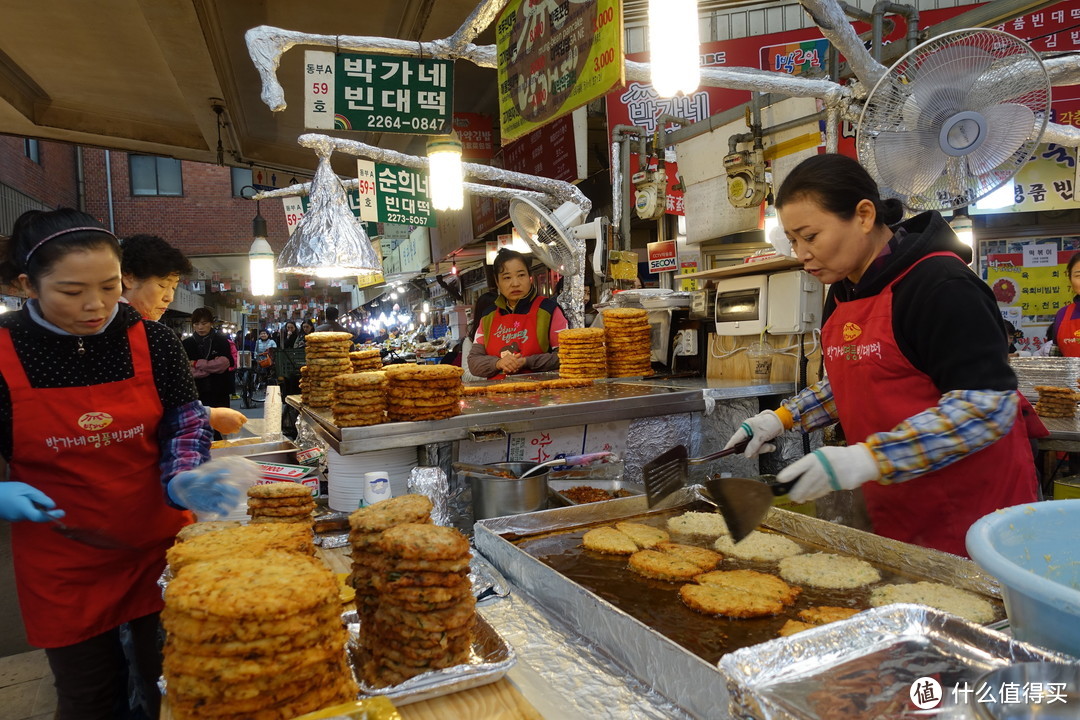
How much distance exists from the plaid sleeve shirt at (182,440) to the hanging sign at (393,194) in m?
5.24

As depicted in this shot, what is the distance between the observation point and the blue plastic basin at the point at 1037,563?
2.78ft

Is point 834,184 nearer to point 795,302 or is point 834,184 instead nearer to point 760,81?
point 795,302

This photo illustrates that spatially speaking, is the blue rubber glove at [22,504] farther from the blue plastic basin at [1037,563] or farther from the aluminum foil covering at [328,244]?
the aluminum foil covering at [328,244]

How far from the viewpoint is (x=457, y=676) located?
4.15ft

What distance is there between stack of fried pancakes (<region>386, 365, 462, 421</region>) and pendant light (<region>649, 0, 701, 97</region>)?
5.17ft

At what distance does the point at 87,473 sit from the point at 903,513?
2.75 metres

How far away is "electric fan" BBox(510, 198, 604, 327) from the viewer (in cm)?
589

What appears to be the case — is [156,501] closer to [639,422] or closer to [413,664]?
[413,664]

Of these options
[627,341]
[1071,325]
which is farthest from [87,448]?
[1071,325]

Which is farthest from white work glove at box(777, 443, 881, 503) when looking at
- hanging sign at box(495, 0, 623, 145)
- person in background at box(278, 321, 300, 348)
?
person in background at box(278, 321, 300, 348)

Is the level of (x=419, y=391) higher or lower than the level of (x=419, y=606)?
higher

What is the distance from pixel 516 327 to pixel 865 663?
4.33 meters

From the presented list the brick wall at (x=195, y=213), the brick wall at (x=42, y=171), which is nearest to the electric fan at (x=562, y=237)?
the brick wall at (x=42, y=171)

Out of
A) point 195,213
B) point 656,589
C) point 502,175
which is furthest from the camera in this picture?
point 195,213
